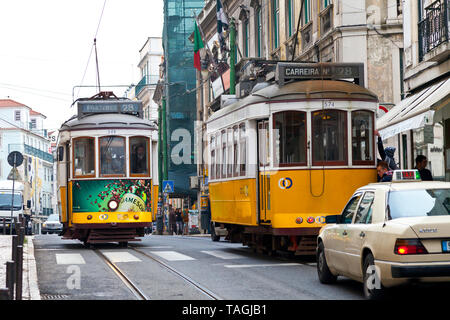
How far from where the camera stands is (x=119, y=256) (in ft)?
60.9

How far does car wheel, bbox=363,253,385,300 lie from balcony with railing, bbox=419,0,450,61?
1102 centimetres

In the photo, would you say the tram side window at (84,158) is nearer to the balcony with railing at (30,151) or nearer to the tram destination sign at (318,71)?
the tram destination sign at (318,71)

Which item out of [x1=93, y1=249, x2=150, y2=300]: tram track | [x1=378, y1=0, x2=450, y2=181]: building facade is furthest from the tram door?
[x1=378, y1=0, x2=450, y2=181]: building facade

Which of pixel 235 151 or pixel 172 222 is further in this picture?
pixel 172 222

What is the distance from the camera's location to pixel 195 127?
6053 centimetres

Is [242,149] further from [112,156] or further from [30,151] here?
[30,151]

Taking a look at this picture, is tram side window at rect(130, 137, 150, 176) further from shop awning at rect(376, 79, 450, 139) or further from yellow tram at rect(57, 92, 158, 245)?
shop awning at rect(376, 79, 450, 139)

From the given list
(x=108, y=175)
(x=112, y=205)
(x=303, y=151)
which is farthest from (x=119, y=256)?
(x=303, y=151)

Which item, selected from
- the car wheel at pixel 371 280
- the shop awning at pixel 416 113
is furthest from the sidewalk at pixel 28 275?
the shop awning at pixel 416 113

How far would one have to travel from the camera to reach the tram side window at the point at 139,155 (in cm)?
2192

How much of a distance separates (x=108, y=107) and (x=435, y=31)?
848cm

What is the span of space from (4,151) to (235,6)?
2548 inches
